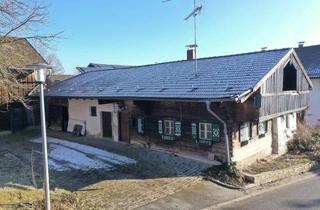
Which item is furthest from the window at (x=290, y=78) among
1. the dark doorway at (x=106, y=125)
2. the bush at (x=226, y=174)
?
the dark doorway at (x=106, y=125)

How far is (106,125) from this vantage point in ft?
62.4

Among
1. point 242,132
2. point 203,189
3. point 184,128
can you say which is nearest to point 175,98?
point 184,128

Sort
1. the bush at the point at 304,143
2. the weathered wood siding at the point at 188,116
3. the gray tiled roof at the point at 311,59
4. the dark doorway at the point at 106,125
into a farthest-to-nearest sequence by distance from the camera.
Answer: the gray tiled roof at the point at 311,59 < the dark doorway at the point at 106,125 < the bush at the point at 304,143 < the weathered wood siding at the point at 188,116

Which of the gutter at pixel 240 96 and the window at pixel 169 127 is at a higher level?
the gutter at pixel 240 96

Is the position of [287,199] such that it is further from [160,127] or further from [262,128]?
[160,127]

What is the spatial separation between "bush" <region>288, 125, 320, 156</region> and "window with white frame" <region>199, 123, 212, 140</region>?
214 inches

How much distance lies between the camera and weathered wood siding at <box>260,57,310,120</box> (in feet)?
44.9

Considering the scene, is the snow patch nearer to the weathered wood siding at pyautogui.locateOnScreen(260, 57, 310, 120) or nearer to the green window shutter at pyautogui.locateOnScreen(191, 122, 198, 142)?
the green window shutter at pyautogui.locateOnScreen(191, 122, 198, 142)

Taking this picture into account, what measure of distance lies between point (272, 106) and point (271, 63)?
1.79 m

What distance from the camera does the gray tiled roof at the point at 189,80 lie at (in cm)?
1326

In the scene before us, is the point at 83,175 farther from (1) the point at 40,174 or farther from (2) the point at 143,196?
(2) the point at 143,196

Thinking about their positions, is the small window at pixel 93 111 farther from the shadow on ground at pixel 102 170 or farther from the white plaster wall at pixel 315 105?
the white plaster wall at pixel 315 105

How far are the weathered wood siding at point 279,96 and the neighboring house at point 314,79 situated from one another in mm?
6671

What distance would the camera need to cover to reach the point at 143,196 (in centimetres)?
1031
